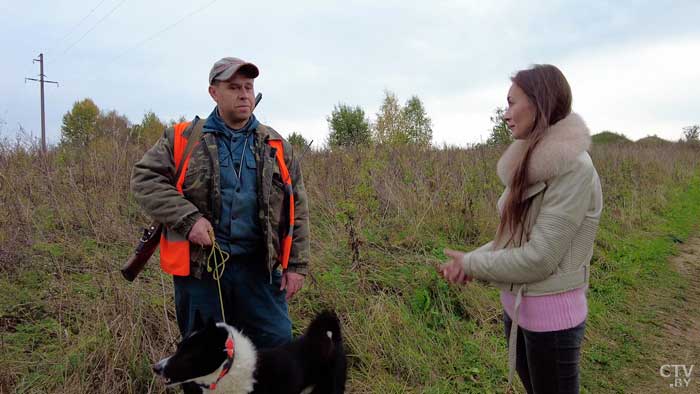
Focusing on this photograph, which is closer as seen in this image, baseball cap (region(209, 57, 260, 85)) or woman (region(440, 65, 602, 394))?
woman (region(440, 65, 602, 394))

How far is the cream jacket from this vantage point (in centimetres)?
173

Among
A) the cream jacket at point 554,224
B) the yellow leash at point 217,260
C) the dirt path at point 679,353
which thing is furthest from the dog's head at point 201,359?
the dirt path at point 679,353

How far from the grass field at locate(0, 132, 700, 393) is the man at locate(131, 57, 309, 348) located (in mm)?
954

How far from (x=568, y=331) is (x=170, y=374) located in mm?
1803

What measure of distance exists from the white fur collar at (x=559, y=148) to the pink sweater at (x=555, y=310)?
51 centimetres

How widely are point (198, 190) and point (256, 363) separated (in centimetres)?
95

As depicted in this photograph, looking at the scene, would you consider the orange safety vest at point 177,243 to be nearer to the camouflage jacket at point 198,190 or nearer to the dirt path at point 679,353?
the camouflage jacket at point 198,190

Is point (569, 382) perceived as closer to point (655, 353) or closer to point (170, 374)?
point (170, 374)

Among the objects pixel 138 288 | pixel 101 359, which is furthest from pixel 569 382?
pixel 138 288

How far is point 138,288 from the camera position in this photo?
339 cm

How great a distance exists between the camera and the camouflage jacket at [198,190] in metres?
2.21

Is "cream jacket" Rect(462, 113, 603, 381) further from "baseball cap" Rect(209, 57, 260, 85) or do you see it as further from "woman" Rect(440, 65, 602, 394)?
"baseball cap" Rect(209, 57, 260, 85)
